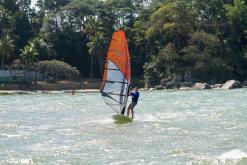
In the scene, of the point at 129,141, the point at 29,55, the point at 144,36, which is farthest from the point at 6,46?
the point at 129,141

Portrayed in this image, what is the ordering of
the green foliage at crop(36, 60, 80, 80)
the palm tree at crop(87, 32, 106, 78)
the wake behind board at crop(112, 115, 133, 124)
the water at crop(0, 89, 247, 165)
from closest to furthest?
the water at crop(0, 89, 247, 165) < the wake behind board at crop(112, 115, 133, 124) < the green foliage at crop(36, 60, 80, 80) < the palm tree at crop(87, 32, 106, 78)

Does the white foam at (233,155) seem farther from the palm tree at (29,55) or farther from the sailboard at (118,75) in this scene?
the palm tree at (29,55)

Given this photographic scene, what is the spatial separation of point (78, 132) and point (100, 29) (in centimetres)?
5628

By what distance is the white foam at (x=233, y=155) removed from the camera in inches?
492

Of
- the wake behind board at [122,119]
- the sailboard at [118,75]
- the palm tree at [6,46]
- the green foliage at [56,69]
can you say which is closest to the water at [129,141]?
the wake behind board at [122,119]

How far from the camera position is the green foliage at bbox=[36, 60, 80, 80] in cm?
6650

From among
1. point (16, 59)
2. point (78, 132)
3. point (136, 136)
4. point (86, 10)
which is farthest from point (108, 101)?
point (86, 10)

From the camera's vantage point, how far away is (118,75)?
22219 mm

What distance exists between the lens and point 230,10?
7156 cm

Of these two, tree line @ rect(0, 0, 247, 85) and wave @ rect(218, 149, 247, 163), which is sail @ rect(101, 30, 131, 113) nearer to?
wave @ rect(218, 149, 247, 163)

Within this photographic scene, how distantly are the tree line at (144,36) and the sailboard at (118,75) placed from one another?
45013 mm

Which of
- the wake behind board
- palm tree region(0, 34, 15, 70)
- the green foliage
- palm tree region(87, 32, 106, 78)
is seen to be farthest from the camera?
palm tree region(87, 32, 106, 78)

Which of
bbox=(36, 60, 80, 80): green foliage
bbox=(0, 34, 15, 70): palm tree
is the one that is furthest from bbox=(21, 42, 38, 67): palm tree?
bbox=(0, 34, 15, 70): palm tree

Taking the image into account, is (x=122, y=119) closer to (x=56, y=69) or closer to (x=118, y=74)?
(x=118, y=74)
